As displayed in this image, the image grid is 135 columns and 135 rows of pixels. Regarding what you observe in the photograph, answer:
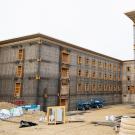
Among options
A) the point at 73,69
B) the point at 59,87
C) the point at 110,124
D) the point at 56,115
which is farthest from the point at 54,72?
the point at 110,124

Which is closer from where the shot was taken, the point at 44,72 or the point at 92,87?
the point at 44,72

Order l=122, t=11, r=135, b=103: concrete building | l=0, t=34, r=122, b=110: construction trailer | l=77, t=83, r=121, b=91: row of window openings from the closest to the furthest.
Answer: l=0, t=34, r=122, b=110: construction trailer
l=77, t=83, r=121, b=91: row of window openings
l=122, t=11, r=135, b=103: concrete building

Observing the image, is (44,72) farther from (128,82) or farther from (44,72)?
(128,82)

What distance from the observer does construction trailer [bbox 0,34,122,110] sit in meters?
32.8

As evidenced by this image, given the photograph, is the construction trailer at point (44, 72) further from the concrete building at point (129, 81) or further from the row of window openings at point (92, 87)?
the concrete building at point (129, 81)

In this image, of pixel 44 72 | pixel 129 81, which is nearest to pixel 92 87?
pixel 44 72

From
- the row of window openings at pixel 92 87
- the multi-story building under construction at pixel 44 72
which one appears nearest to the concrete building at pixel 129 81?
the row of window openings at pixel 92 87

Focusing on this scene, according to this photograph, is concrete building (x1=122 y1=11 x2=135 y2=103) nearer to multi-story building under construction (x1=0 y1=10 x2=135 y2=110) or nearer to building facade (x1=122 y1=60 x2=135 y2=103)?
building facade (x1=122 y1=60 x2=135 y2=103)

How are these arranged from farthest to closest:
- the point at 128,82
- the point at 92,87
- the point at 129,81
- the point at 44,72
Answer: the point at 128,82
the point at 129,81
the point at 92,87
the point at 44,72

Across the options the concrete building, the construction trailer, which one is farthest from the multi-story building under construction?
the concrete building

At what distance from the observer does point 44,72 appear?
109ft

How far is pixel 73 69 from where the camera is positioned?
4003 cm

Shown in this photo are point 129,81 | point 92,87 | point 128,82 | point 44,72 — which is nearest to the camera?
point 44,72

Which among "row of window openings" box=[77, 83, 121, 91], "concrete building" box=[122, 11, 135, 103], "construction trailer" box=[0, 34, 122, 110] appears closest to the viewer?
"construction trailer" box=[0, 34, 122, 110]
